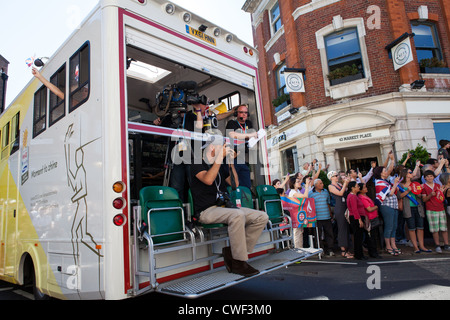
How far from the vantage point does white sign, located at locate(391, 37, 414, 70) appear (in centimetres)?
1072

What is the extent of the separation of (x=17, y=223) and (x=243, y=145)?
12.3ft

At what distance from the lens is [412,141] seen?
35.9ft

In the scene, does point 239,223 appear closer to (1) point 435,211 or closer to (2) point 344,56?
(1) point 435,211

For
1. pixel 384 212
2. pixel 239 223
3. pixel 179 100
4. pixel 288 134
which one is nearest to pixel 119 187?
pixel 239 223

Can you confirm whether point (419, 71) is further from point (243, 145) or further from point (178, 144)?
point (178, 144)

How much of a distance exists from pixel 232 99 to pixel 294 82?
8.07 m

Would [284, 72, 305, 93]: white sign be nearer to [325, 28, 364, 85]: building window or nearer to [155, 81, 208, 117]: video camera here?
[325, 28, 364, 85]: building window

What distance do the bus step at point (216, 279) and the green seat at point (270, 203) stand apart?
0.54 meters

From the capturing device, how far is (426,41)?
12375 millimetres

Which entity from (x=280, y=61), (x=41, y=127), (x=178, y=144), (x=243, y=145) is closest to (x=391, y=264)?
(x=243, y=145)

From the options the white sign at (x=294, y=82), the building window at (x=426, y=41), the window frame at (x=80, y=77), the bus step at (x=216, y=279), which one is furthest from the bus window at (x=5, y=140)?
the building window at (x=426, y=41)

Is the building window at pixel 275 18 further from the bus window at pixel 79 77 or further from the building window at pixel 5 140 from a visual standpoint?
the bus window at pixel 79 77

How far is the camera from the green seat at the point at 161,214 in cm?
310

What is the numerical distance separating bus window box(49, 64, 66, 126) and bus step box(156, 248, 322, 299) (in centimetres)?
247
